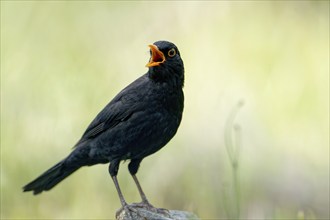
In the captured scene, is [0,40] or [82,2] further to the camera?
[82,2]

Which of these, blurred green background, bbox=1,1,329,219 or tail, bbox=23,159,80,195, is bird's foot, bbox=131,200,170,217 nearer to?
tail, bbox=23,159,80,195

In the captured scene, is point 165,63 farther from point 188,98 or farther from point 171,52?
point 188,98

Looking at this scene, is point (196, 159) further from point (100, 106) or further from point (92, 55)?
point (92, 55)

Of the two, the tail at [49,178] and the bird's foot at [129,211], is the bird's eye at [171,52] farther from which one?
the tail at [49,178]

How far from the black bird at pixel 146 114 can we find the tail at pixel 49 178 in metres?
0.58

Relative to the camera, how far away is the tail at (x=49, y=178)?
27.9ft

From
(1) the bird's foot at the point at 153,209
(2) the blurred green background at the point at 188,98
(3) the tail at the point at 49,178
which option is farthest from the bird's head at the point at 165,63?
(2) the blurred green background at the point at 188,98

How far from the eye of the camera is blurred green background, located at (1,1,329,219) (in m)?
9.86

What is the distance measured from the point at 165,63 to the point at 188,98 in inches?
137

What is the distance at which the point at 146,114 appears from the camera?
7598 millimetres

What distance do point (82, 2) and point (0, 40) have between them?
60.0 inches

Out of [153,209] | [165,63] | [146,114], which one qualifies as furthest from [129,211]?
[165,63]

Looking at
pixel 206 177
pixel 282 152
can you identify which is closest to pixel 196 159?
pixel 206 177

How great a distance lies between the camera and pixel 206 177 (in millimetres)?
10070
